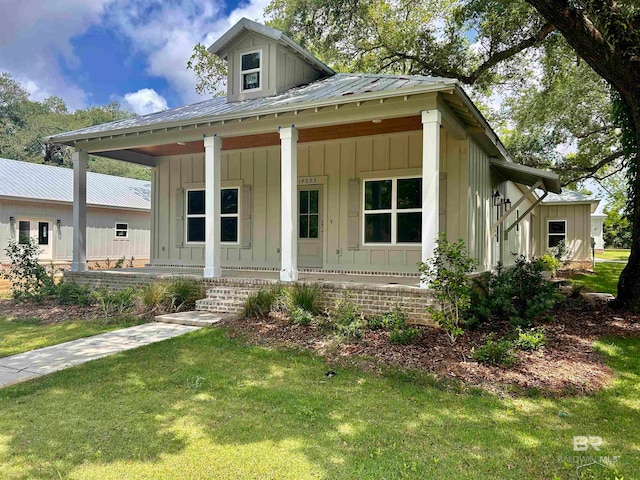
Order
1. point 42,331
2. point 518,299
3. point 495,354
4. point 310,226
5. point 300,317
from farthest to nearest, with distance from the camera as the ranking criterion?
point 310,226
point 518,299
point 42,331
point 300,317
point 495,354

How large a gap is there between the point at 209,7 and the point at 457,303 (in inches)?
580

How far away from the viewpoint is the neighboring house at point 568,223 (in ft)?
60.2

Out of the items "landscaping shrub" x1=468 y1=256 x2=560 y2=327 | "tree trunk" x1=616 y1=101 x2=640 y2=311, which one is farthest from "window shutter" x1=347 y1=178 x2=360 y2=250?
"tree trunk" x1=616 y1=101 x2=640 y2=311

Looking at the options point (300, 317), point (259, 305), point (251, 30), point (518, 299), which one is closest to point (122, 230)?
point (251, 30)

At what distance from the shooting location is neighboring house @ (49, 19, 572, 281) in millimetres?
7273

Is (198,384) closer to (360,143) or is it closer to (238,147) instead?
(360,143)

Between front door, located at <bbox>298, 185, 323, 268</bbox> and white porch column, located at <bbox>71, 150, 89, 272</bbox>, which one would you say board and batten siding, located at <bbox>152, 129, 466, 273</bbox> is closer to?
front door, located at <bbox>298, 185, 323, 268</bbox>

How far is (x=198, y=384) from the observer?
4262 millimetres

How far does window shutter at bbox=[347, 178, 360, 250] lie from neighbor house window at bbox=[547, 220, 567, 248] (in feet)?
44.1

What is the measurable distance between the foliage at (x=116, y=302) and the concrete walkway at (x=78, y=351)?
112 cm

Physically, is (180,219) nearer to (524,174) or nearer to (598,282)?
(524,174)

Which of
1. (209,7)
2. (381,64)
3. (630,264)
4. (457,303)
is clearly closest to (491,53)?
(381,64)

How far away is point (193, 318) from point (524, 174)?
8.41 m

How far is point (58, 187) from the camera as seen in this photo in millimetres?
17781
